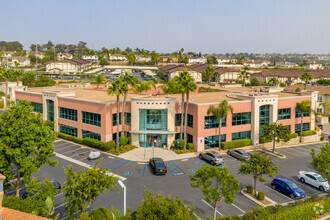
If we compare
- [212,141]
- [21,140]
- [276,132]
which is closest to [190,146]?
[212,141]

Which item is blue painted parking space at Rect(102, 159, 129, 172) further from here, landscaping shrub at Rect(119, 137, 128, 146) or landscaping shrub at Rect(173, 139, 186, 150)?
landscaping shrub at Rect(173, 139, 186, 150)

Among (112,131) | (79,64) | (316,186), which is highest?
(79,64)

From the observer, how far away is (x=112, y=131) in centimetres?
4628

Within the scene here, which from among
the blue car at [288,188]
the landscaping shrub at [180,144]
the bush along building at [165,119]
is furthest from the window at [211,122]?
the blue car at [288,188]

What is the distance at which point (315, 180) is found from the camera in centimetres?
3278

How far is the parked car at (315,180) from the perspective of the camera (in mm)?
31906

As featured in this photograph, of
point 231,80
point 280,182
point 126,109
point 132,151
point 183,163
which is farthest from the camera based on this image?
point 231,80

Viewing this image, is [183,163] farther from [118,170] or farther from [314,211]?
[314,211]

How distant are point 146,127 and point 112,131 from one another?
5.75m

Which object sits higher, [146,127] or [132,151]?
[146,127]

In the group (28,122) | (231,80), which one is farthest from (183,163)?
(231,80)

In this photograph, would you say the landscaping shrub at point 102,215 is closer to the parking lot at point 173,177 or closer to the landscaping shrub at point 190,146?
the parking lot at point 173,177

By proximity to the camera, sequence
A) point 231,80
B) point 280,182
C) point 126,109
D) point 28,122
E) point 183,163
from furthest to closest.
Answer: point 231,80 < point 126,109 < point 183,163 < point 280,182 < point 28,122

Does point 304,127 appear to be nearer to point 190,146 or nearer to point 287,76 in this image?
point 190,146
